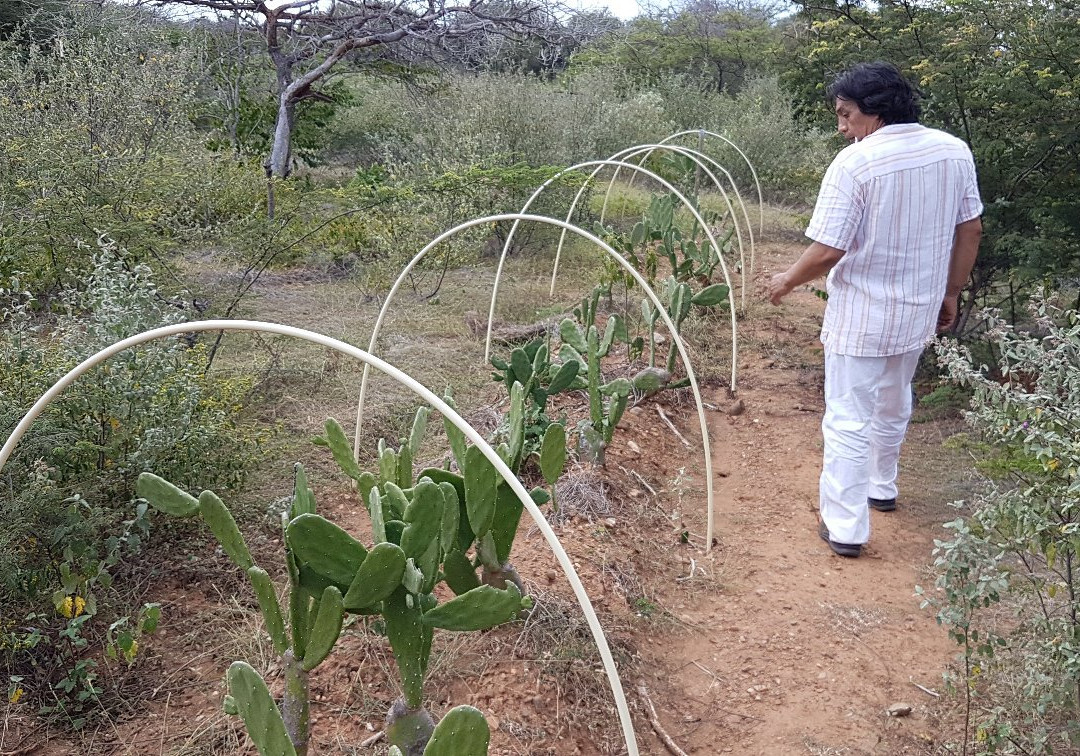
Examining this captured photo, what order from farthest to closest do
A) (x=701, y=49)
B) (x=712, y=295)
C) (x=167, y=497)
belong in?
(x=701, y=49) < (x=712, y=295) < (x=167, y=497)

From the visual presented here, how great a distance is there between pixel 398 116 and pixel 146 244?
18.0 ft

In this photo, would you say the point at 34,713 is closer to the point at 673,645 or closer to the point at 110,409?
the point at 110,409

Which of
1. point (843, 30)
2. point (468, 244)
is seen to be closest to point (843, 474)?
point (843, 30)

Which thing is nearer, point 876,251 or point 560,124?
Result: point 876,251

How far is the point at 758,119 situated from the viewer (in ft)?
33.7

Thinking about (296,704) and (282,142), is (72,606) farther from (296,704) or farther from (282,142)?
(282,142)

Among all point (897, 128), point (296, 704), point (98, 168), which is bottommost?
point (296, 704)

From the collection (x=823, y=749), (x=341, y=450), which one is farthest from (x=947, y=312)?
(x=341, y=450)

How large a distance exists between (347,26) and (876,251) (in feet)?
17.6

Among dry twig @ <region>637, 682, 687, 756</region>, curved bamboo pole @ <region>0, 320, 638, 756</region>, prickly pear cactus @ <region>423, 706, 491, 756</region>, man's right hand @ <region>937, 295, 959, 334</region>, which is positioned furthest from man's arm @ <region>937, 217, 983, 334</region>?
prickly pear cactus @ <region>423, 706, 491, 756</region>

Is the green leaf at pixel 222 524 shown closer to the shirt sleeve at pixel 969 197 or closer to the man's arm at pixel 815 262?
the man's arm at pixel 815 262

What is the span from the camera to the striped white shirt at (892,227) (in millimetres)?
2600

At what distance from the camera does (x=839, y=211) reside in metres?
2.62

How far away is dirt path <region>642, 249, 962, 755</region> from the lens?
86.4 inches
